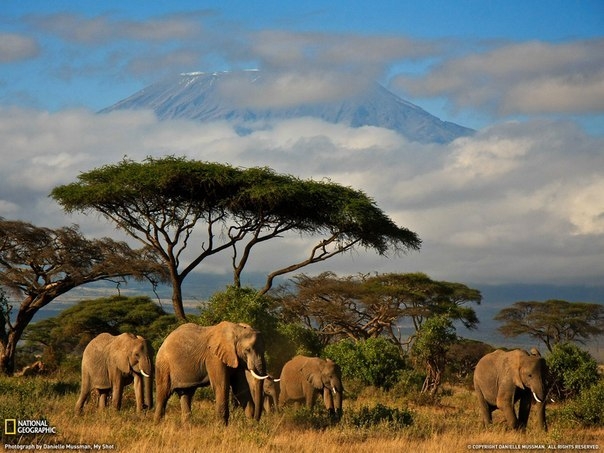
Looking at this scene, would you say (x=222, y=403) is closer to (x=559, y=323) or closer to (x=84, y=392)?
(x=84, y=392)

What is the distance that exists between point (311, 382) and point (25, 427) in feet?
28.3

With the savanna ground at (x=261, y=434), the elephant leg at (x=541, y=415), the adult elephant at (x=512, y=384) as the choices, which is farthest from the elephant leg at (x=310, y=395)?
the elephant leg at (x=541, y=415)

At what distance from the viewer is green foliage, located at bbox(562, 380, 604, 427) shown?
66.2ft

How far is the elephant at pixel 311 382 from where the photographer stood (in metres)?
20.9

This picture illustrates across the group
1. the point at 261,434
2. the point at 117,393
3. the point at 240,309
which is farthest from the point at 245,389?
the point at 240,309

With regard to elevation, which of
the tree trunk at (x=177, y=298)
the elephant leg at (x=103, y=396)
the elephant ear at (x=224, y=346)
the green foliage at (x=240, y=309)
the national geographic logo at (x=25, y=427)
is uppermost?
the tree trunk at (x=177, y=298)

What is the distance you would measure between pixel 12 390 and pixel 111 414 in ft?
15.6

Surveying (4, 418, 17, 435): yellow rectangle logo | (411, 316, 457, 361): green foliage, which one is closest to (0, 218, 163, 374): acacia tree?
(411, 316, 457, 361): green foliage

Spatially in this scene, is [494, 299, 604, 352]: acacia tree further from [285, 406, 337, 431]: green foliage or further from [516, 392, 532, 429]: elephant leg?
[285, 406, 337, 431]: green foliage

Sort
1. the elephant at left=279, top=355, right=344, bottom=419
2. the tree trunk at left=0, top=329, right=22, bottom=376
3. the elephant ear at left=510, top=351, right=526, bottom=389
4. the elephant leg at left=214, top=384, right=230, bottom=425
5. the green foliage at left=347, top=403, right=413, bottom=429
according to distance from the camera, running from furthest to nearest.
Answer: the tree trunk at left=0, top=329, right=22, bottom=376 → the elephant at left=279, top=355, right=344, bottom=419 → the elephant ear at left=510, top=351, right=526, bottom=389 → the green foliage at left=347, top=403, right=413, bottom=429 → the elephant leg at left=214, top=384, right=230, bottom=425

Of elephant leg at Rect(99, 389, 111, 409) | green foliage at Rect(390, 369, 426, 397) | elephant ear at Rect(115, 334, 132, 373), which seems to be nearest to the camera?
elephant ear at Rect(115, 334, 132, 373)

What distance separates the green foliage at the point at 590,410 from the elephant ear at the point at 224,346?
25.2ft

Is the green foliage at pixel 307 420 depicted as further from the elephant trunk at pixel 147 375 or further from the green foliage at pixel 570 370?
the green foliage at pixel 570 370

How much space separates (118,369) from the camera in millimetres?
18891
